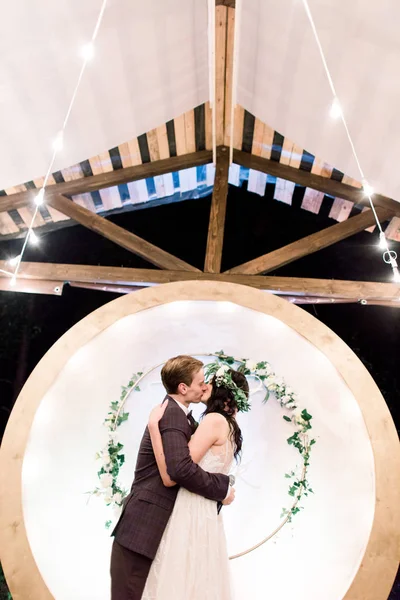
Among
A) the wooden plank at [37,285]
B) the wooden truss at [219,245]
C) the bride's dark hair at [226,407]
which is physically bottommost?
the bride's dark hair at [226,407]

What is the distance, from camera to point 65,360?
3.58m

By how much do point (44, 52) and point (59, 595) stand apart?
3.40m

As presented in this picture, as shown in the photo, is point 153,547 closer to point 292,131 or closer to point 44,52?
point 44,52

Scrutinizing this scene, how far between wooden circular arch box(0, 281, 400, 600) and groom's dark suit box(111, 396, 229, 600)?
3.21 ft

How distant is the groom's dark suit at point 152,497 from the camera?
244 centimetres

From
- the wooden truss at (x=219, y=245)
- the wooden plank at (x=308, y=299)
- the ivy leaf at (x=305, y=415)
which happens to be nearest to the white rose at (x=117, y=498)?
the ivy leaf at (x=305, y=415)

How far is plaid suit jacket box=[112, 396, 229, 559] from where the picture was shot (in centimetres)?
246

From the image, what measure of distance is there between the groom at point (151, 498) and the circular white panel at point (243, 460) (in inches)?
38.7

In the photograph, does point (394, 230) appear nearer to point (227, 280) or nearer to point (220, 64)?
point (227, 280)

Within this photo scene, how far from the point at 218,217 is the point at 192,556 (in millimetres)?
3101

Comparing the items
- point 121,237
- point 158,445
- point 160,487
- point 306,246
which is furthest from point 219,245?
point 160,487

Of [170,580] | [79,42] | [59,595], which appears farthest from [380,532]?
[79,42]

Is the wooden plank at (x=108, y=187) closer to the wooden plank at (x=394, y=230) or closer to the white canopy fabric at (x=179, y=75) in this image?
the white canopy fabric at (x=179, y=75)

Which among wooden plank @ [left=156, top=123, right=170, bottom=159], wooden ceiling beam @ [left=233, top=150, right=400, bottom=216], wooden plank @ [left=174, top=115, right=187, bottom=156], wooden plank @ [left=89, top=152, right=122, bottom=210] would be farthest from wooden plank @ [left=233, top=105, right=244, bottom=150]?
wooden plank @ [left=89, top=152, right=122, bottom=210]
